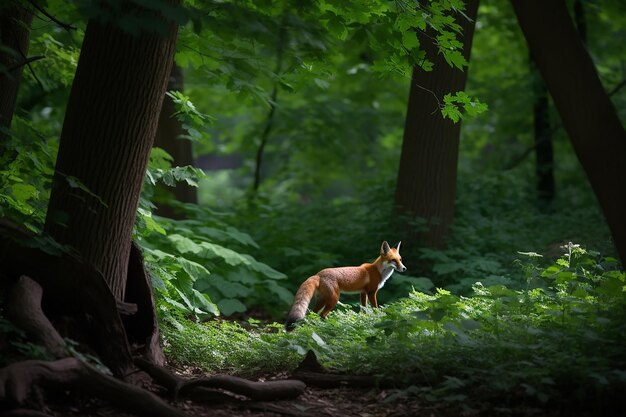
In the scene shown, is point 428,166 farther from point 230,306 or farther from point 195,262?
point 195,262

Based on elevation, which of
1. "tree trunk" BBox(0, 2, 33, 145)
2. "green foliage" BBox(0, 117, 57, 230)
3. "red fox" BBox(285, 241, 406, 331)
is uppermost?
"tree trunk" BBox(0, 2, 33, 145)

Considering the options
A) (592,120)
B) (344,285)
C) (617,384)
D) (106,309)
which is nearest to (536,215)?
(344,285)

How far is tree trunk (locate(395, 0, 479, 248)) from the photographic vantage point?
11242 millimetres

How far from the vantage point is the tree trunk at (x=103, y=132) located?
211 inches

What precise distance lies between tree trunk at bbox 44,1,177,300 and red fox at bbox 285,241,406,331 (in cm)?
241

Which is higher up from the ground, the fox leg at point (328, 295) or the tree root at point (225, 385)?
the fox leg at point (328, 295)

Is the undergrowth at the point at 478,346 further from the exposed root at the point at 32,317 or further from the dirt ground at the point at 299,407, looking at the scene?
the exposed root at the point at 32,317

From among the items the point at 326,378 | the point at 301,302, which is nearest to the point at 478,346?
the point at 326,378

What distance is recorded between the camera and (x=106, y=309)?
17.3ft

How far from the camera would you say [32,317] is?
4.76m

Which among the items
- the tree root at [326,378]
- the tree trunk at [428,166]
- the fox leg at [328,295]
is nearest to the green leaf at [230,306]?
the fox leg at [328,295]

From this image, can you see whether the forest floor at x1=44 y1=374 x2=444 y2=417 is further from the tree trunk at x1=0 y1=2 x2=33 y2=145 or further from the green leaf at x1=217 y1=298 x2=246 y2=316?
the green leaf at x1=217 y1=298 x2=246 y2=316

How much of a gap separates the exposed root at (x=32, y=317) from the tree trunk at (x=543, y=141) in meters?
12.3

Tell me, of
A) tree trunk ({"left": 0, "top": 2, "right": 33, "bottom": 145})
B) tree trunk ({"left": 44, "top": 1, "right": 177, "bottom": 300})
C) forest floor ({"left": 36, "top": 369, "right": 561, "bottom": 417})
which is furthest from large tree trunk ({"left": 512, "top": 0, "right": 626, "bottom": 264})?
tree trunk ({"left": 0, "top": 2, "right": 33, "bottom": 145})
